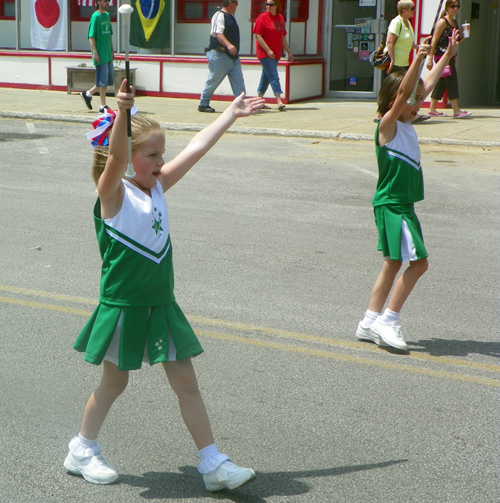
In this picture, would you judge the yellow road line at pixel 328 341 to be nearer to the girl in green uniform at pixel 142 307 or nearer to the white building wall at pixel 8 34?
the girl in green uniform at pixel 142 307

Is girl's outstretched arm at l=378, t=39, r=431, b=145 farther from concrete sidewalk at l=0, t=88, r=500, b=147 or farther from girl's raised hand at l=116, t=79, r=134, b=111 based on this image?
concrete sidewalk at l=0, t=88, r=500, b=147

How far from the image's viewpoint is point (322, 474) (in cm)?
315

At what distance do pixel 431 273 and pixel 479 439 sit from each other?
8.87ft

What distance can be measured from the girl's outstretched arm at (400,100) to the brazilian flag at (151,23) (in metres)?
14.7

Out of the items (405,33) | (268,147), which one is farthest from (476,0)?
(268,147)

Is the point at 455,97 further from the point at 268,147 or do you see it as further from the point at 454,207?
the point at 454,207

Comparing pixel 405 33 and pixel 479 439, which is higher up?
pixel 405 33

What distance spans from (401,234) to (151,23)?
15.1m

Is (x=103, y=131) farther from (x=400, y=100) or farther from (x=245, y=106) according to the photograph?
(x=400, y=100)

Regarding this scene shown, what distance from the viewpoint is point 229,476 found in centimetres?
289

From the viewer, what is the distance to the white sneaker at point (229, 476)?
2.89 m

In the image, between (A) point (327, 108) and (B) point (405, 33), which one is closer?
(B) point (405, 33)

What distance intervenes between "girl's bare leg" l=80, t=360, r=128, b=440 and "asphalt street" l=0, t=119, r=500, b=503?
25 cm

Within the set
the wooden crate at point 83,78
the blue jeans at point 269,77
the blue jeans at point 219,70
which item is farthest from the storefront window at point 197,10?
the blue jeans at point 219,70
